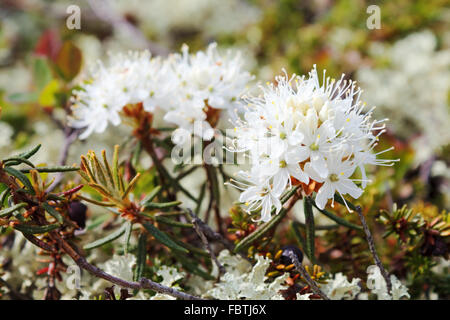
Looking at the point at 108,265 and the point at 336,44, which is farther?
the point at 336,44

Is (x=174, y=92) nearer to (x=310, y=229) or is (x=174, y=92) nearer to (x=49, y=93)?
(x=310, y=229)

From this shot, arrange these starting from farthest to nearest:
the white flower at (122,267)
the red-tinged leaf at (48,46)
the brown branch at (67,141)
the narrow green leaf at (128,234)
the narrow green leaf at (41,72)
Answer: the red-tinged leaf at (48,46)
the narrow green leaf at (41,72)
the brown branch at (67,141)
the white flower at (122,267)
the narrow green leaf at (128,234)

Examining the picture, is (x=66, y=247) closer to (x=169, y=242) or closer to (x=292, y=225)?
(x=169, y=242)

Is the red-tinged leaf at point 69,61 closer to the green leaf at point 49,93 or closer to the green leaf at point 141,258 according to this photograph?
the green leaf at point 49,93

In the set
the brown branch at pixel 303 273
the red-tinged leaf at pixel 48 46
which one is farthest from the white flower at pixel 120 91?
the red-tinged leaf at pixel 48 46

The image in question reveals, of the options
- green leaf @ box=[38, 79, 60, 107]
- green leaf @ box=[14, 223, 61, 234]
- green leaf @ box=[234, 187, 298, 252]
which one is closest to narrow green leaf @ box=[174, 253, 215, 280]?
green leaf @ box=[234, 187, 298, 252]

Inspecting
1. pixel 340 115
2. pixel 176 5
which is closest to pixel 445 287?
pixel 340 115
